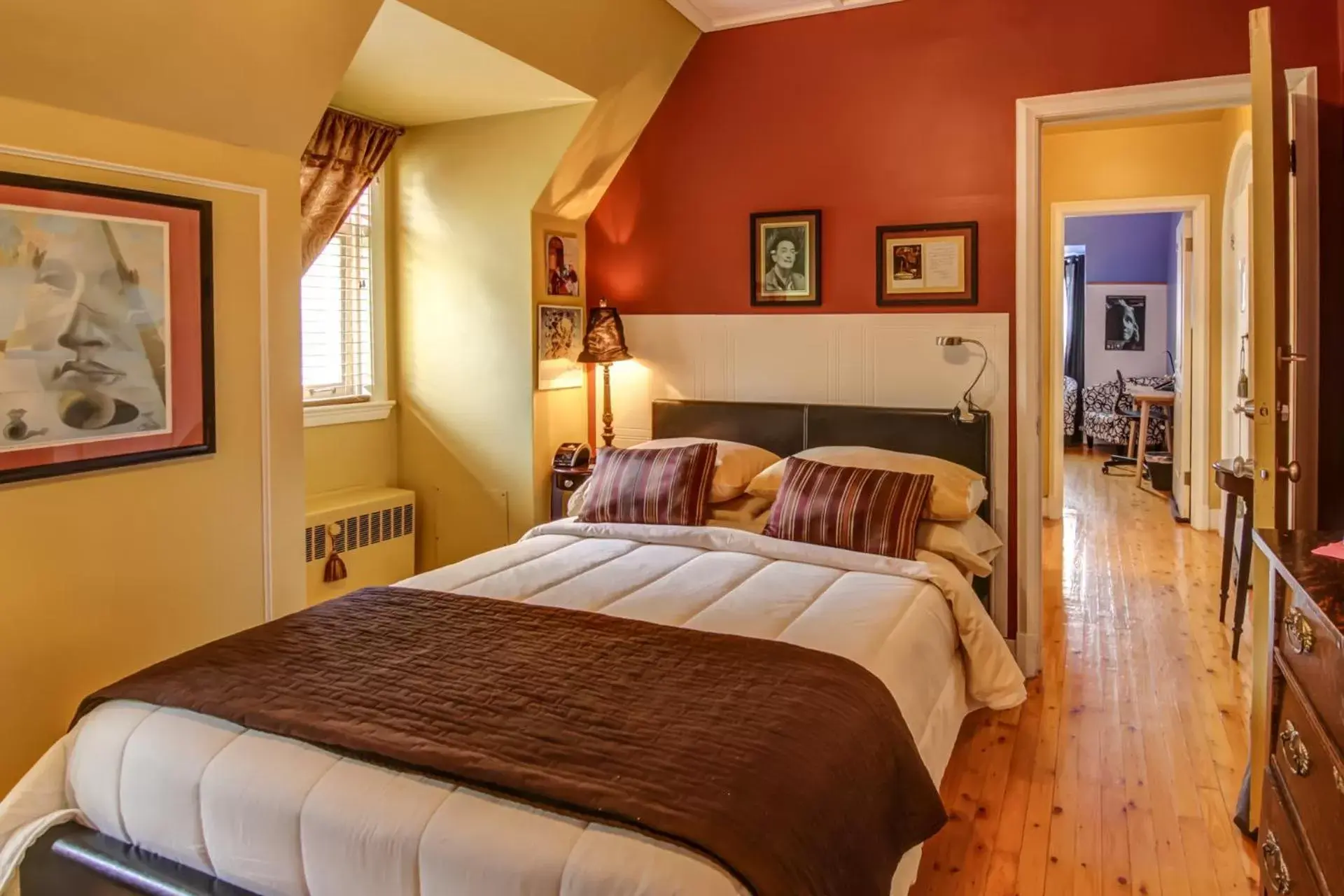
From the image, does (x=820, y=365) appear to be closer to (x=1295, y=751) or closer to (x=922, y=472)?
(x=922, y=472)

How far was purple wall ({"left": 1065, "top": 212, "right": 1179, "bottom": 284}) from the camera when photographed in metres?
9.95

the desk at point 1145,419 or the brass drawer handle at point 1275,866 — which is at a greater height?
the desk at point 1145,419

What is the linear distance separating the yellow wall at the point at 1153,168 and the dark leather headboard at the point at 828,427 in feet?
9.02

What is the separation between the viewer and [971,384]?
12.1 ft

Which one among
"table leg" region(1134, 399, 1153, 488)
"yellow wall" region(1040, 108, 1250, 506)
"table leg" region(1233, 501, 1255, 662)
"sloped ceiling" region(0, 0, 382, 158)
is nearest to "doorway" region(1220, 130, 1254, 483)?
"yellow wall" region(1040, 108, 1250, 506)

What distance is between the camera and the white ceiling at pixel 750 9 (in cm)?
379

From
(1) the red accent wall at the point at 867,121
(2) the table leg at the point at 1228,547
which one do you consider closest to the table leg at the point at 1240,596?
(2) the table leg at the point at 1228,547

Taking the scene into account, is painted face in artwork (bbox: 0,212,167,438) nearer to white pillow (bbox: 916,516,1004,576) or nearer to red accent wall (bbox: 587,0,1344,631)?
red accent wall (bbox: 587,0,1344,631)

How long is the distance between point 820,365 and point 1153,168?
12.3 feet

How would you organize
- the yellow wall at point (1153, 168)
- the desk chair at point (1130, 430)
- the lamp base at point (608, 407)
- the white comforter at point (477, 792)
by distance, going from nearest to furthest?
the white comforter at point (477, 792)
the lamp base at point (608, 407)
the yellow wall at point (1153, 168)
the desk chair at point (1130, 430)

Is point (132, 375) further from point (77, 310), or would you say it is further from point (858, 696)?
point (858, 696)

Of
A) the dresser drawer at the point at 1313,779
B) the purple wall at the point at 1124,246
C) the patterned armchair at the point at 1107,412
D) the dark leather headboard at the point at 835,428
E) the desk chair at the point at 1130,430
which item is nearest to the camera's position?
the dresser drawer at the point at 1313,779

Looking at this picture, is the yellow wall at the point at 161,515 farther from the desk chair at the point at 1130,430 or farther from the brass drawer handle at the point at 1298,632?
the desk chair at the point at 1130,430

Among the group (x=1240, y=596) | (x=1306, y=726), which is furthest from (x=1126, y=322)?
(x=1306, y=726)
